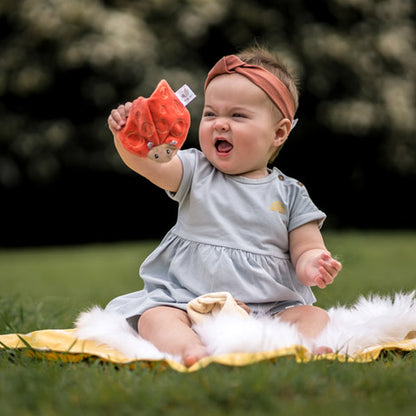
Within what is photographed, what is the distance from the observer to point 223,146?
2.33 metres

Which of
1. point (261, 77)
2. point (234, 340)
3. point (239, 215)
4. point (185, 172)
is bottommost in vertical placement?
point (234, 340)

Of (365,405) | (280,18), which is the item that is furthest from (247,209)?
(280,18)

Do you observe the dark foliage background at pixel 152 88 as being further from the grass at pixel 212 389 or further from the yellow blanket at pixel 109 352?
the grass at pixel 212 389

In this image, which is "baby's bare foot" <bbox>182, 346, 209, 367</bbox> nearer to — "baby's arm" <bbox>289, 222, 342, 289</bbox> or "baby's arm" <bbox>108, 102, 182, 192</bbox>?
"baby's arm" <bbox>289, 222, 342, 289</bbox>

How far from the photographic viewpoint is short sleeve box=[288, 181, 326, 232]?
2.32 m

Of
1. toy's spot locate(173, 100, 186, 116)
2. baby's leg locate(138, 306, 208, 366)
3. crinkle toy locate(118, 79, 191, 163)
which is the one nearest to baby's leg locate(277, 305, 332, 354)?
baby's leg locate(138, 306, 208, 366)

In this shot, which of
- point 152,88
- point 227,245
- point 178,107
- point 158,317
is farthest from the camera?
point 152,88

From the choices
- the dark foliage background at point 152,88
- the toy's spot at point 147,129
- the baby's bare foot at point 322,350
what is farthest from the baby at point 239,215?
the dark foliage background at point 152,88

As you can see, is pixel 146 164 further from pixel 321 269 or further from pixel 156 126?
pixel 321 269

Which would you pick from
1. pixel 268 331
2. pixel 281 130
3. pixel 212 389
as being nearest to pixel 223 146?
pixel 281 130

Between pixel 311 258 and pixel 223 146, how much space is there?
532mm

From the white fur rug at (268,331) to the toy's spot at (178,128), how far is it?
633 millimetres

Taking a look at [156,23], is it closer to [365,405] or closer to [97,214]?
[97,214]

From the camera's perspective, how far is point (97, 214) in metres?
12.4
